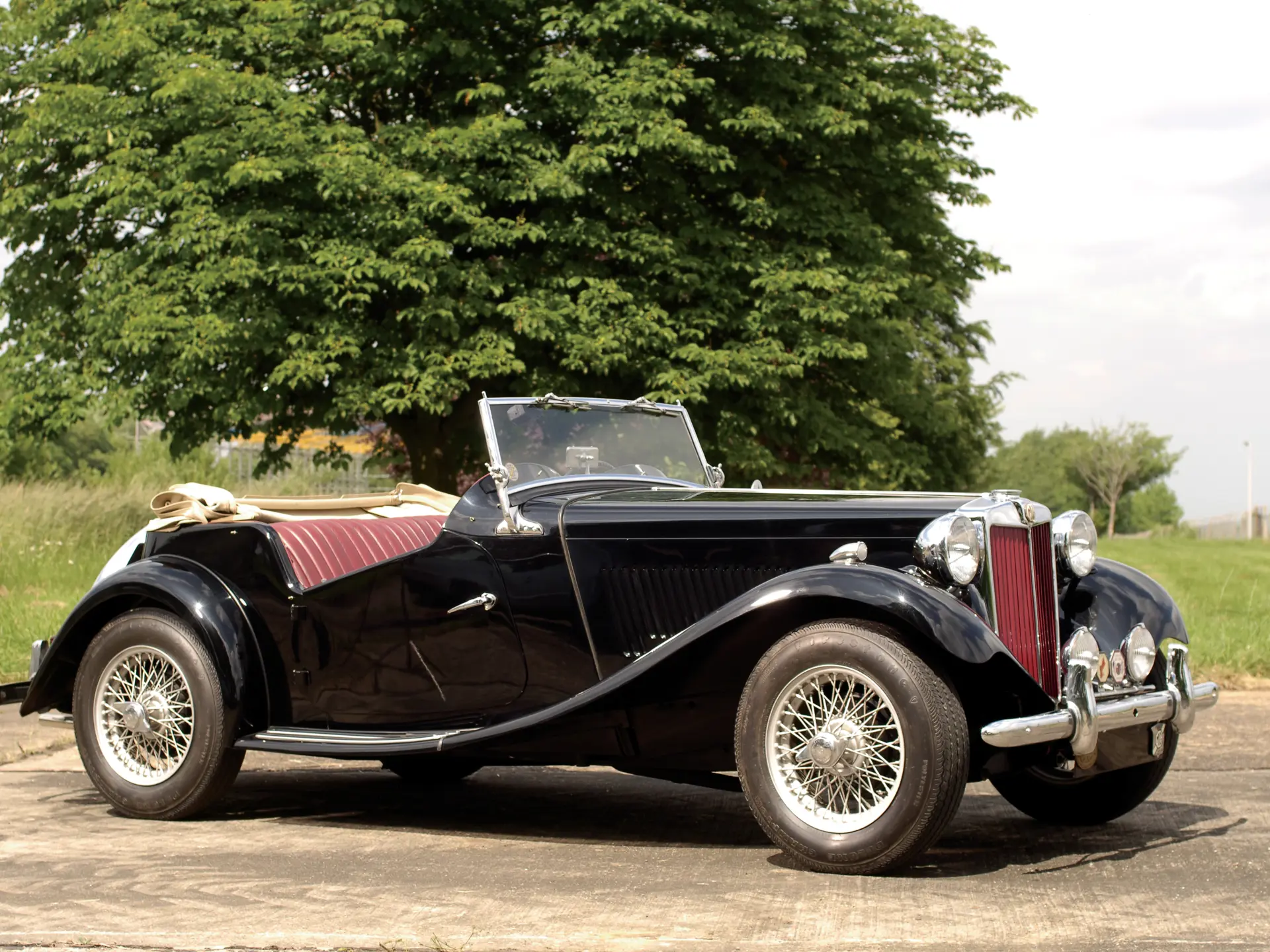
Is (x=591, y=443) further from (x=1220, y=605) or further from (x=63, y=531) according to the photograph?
(x=63, y=531)

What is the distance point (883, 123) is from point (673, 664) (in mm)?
16906

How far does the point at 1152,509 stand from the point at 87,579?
9866 centimetres

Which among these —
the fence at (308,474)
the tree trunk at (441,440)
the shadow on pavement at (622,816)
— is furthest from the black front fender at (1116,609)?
the fence at (308,474)

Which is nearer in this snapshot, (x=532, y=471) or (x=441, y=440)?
(x=532, y=471)

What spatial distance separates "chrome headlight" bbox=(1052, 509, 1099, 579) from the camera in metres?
5.40

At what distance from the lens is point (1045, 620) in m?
5.11

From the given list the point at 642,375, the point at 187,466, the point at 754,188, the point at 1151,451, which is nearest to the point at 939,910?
the point at 642,375

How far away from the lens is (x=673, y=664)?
490 centimetres

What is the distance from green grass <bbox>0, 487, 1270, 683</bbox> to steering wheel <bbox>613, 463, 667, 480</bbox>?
5462 millimetres

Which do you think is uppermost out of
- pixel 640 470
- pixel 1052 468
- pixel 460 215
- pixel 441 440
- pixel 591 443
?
pixel 460 215

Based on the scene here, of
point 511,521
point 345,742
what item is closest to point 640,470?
point 511,521

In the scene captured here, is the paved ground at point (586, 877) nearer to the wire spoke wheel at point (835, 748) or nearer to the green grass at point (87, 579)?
the wire spoke wheel at point (835, 748)

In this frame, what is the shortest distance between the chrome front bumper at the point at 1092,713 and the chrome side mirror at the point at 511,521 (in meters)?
1.78

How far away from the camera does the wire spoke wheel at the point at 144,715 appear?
5.97m
